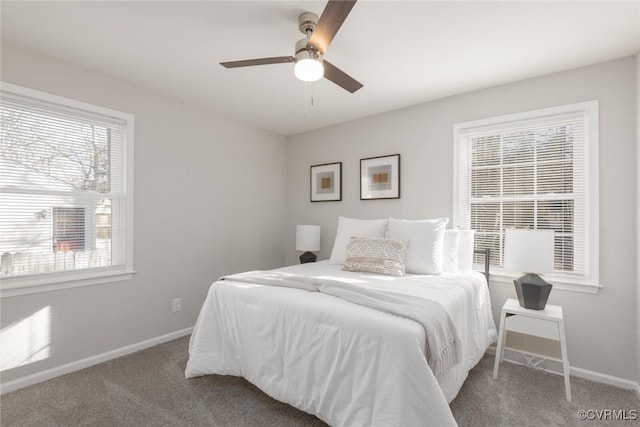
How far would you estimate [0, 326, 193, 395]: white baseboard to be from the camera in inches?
86.2

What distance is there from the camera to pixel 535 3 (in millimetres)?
1747

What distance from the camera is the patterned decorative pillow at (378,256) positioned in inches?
103

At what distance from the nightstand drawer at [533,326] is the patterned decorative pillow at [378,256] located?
2.83 ft

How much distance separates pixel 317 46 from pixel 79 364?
3003 mm

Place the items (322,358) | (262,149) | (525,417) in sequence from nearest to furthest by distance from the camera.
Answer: (322,358), (525,417), (262,149)

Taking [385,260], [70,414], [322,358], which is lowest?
[70,414]

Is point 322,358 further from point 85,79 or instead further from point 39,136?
point 85,79

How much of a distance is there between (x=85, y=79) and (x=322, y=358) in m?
2.87

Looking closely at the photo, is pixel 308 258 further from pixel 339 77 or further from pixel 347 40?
pixel 347 40

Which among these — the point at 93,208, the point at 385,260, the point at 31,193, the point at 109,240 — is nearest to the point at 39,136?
the point at 31,193

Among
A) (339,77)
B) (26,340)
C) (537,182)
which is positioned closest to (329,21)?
(339,77)

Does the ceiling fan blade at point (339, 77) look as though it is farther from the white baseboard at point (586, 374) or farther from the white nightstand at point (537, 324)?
the white baseboard at point (586, 374)

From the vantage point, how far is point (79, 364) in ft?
8.16

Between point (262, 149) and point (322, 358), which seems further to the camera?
point (262, 149)
